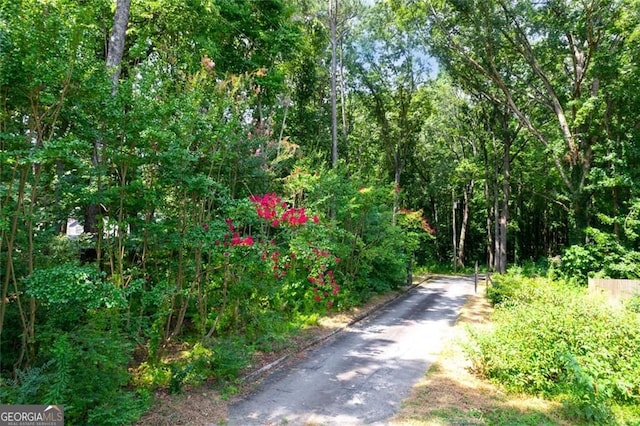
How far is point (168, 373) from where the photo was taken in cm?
539

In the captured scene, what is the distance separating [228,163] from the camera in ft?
23.7

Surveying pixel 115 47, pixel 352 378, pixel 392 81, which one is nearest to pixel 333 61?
pixel 392 81

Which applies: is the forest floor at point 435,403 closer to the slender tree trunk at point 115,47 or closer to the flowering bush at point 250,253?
the flowering bush at point 250,253

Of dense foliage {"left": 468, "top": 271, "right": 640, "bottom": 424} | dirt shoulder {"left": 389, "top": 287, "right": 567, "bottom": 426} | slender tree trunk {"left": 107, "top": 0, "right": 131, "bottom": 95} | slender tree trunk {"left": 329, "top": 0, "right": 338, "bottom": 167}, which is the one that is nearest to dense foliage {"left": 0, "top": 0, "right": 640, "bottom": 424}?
slender tree trunk {"left": 107, "top": 0, "right": 131, "bottom": 95}

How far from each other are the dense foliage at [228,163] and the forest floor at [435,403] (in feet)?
1.08

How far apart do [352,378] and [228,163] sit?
4.62 metres

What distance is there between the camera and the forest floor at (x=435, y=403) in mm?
4430

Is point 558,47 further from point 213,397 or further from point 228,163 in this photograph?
point 213,397

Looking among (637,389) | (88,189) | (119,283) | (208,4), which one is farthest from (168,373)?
(208,4)

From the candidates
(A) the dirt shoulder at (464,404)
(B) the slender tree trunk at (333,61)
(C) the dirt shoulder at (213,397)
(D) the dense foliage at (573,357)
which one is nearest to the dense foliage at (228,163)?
(B) the slender tree trunk at (333,61)

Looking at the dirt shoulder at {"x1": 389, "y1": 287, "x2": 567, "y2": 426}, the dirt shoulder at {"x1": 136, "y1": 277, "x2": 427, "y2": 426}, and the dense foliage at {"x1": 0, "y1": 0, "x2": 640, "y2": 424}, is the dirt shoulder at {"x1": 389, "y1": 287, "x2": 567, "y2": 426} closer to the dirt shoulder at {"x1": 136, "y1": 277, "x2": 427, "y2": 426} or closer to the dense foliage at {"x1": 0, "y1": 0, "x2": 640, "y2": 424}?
the dirt shoulder at {"x1": 136, "y1": 277, "x2": 427, "y2": 426}

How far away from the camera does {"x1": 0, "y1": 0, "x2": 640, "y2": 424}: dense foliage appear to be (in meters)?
3.81

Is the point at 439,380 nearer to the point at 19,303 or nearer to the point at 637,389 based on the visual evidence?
the point at 637,389

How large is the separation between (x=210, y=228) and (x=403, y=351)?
481 centimetres
